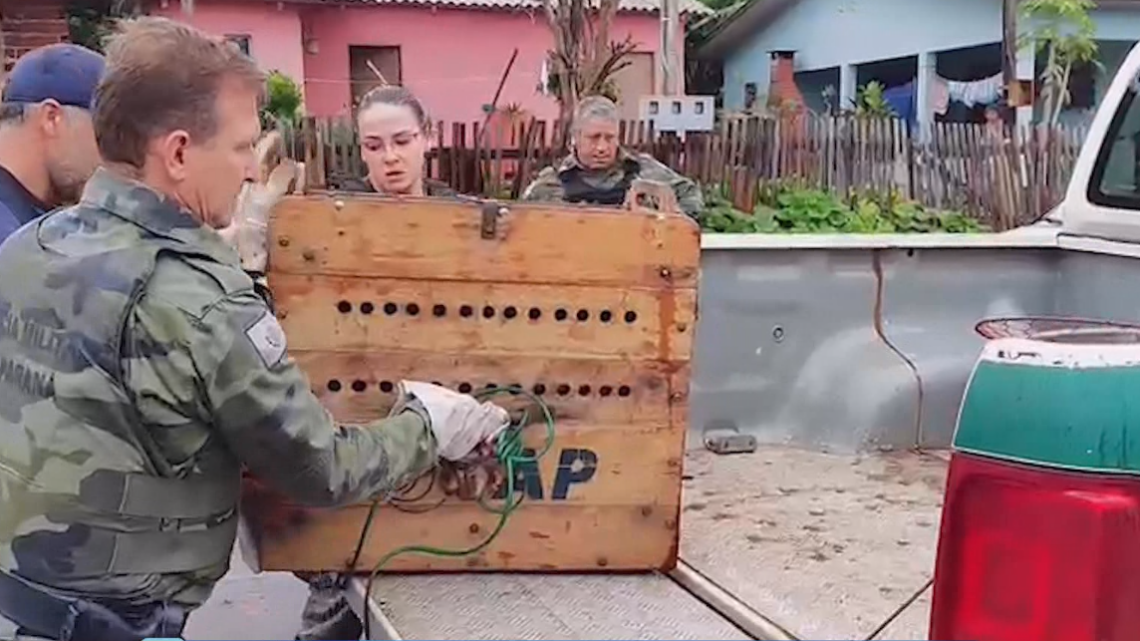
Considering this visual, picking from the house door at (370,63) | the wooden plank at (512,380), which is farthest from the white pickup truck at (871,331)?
the house door at (370,63)

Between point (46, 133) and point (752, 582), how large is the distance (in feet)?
5.54

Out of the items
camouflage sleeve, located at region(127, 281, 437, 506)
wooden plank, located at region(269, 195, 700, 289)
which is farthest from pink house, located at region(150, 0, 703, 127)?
camouflage sleeve, located at region(127, 281, 437, 506)

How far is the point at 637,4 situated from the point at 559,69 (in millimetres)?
9362

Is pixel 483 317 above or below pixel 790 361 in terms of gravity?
above

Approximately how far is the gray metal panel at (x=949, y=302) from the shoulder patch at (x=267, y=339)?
206cm

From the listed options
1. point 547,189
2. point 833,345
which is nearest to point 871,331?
Result: point 833,345

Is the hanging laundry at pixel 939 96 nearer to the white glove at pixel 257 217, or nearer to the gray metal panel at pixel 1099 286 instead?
the gray metal panel at pixel 1099 286

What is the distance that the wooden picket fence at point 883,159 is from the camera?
40.7ft

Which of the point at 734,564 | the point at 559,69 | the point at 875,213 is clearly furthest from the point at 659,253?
the point at 875,213

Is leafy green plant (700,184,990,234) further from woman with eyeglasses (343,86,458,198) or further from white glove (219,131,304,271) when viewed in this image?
white glove (219,131,304,271)

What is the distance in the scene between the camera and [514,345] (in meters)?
2.51

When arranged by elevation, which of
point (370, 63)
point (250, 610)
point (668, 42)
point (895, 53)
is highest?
point (895, 53)

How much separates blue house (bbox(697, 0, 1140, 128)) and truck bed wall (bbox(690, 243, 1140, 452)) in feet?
46.5

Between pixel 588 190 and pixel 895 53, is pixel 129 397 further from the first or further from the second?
pixel 895 53
